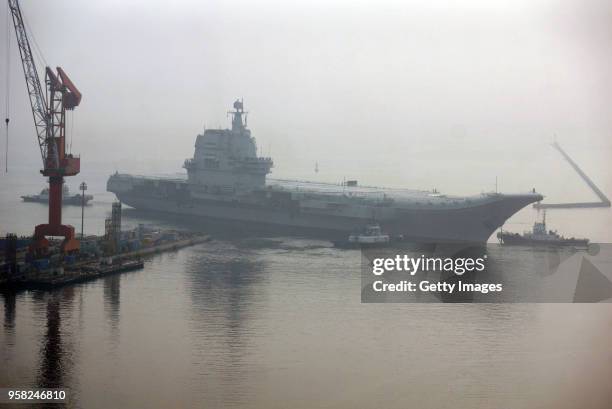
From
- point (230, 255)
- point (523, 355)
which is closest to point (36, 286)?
point (230, 255)

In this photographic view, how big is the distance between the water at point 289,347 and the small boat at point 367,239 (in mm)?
4028

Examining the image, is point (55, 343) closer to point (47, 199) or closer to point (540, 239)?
point (540, 239)

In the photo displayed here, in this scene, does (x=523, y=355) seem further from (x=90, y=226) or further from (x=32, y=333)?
(x=90, y=226)

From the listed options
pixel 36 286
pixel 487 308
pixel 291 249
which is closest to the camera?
pixel 487 308

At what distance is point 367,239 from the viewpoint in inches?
733

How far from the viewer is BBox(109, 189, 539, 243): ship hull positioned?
19.1 m

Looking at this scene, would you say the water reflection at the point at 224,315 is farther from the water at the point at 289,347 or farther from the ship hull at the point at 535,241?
the ship hull at the point at 535,241

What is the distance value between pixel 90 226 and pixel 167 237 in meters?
2.78

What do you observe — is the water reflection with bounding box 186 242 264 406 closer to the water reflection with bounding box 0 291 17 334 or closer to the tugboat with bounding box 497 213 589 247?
the water reflection with bounding box 0 291 17 334

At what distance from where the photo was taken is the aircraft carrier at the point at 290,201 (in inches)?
758

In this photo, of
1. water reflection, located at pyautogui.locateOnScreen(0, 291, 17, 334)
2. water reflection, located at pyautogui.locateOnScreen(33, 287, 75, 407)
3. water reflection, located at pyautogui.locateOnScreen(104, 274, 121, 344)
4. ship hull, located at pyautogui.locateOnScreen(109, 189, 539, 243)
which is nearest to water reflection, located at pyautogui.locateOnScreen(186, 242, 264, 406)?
water reflection, located at pyautogui.locateOnScreen(104, 274, 121, 344)

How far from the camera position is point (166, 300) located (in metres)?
12.6

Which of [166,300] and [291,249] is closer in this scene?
[166,300]

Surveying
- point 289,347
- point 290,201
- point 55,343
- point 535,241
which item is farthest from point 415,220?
point 55,343
